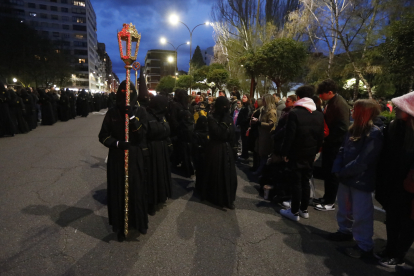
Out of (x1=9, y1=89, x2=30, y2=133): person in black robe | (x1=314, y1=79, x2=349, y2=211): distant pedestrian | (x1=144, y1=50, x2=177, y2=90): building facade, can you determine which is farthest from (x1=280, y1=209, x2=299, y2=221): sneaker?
(x1=144, y1=50, x2=177, y2=90): building facade

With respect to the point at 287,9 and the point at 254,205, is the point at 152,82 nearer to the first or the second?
the point at 287,9

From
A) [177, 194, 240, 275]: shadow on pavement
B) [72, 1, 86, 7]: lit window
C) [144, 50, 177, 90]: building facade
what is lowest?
[177, 194, 240, 275]: shadow on pavement

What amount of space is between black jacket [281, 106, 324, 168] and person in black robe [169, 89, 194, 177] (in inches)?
111

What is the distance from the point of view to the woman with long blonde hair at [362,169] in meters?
2.99

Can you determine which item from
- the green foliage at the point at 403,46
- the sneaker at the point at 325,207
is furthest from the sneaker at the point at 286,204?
the green foliage at the point at 403,46

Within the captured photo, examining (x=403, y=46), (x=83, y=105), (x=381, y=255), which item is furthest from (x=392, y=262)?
(x=83, y=105)

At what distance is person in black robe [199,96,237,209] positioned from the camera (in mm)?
4281

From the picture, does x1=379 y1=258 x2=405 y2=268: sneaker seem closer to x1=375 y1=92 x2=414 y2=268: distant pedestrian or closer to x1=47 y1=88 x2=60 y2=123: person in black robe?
x1=375 y1=92 x2=414 y2=268: distant pedestrian

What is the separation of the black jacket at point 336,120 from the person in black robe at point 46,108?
13880 mm

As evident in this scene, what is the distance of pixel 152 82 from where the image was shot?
4387 inches

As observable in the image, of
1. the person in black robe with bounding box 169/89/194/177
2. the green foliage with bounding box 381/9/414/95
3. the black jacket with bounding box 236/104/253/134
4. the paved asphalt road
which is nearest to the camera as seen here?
the paved asphalt road

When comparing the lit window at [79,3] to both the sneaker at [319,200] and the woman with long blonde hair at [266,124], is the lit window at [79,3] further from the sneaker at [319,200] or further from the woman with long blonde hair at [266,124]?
the sneaker at [319,200]

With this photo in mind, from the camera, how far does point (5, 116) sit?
32.2ft

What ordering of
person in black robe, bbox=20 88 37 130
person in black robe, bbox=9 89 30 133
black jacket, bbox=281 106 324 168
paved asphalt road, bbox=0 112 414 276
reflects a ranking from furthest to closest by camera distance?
person in black robe, bbox=20 88 37 130 < person in black robe, bbox=9 89 30 133 < black jacket, bbox=281 106 324 168 < paved asphalt road, bbox=0 112 414 276
